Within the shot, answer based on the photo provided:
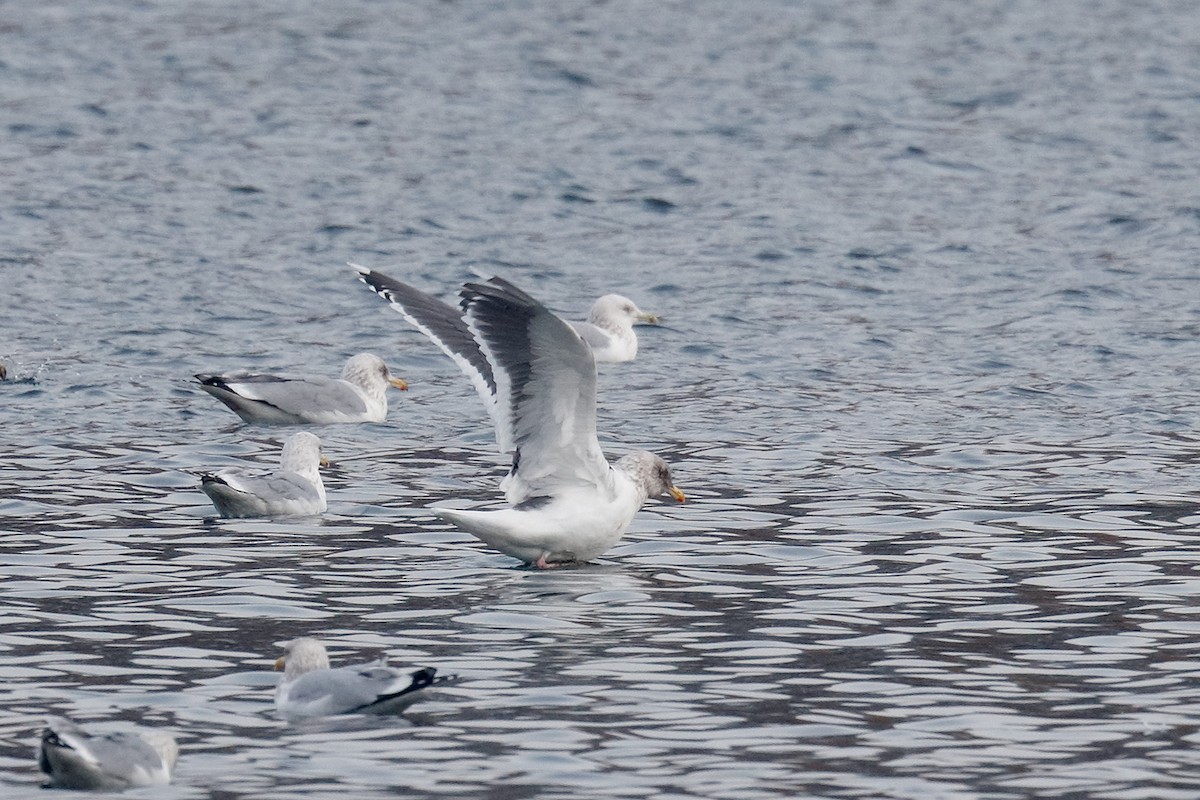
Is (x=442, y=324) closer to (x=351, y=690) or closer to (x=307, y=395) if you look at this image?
(x=307, y=395)

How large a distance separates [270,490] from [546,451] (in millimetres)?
1905

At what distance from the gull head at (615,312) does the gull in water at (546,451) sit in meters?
6.86

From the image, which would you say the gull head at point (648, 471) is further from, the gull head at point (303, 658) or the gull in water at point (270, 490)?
the gull head at point (303, 658)

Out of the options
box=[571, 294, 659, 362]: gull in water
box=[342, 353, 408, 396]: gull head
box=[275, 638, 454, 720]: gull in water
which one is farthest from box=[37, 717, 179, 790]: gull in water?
box=[571, 294, 659, 362]: gull in water

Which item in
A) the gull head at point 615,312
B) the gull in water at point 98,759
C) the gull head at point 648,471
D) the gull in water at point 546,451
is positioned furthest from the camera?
the gull head at point 615,312

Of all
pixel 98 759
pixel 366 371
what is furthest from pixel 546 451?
pixel 366 371

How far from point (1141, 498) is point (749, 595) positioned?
3.35 meters

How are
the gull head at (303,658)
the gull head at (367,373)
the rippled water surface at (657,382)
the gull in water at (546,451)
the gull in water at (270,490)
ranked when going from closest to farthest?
the rippled water surface at (657,382)
the gull head at (303,658)
the gull in water at (546,451)
the gull in water at (270,490)
the gull head at (367,373)

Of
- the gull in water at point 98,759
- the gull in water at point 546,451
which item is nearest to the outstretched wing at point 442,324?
the gull in water at point 546,451

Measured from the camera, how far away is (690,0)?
36688mm

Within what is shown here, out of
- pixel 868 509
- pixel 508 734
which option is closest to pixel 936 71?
pixel 868 509

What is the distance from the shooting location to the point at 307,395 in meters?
16.0

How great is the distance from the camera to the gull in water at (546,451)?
11.1m

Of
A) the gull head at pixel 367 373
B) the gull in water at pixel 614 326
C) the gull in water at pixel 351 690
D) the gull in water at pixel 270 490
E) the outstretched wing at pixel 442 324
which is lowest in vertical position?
the gull in water at pixel 351 690
